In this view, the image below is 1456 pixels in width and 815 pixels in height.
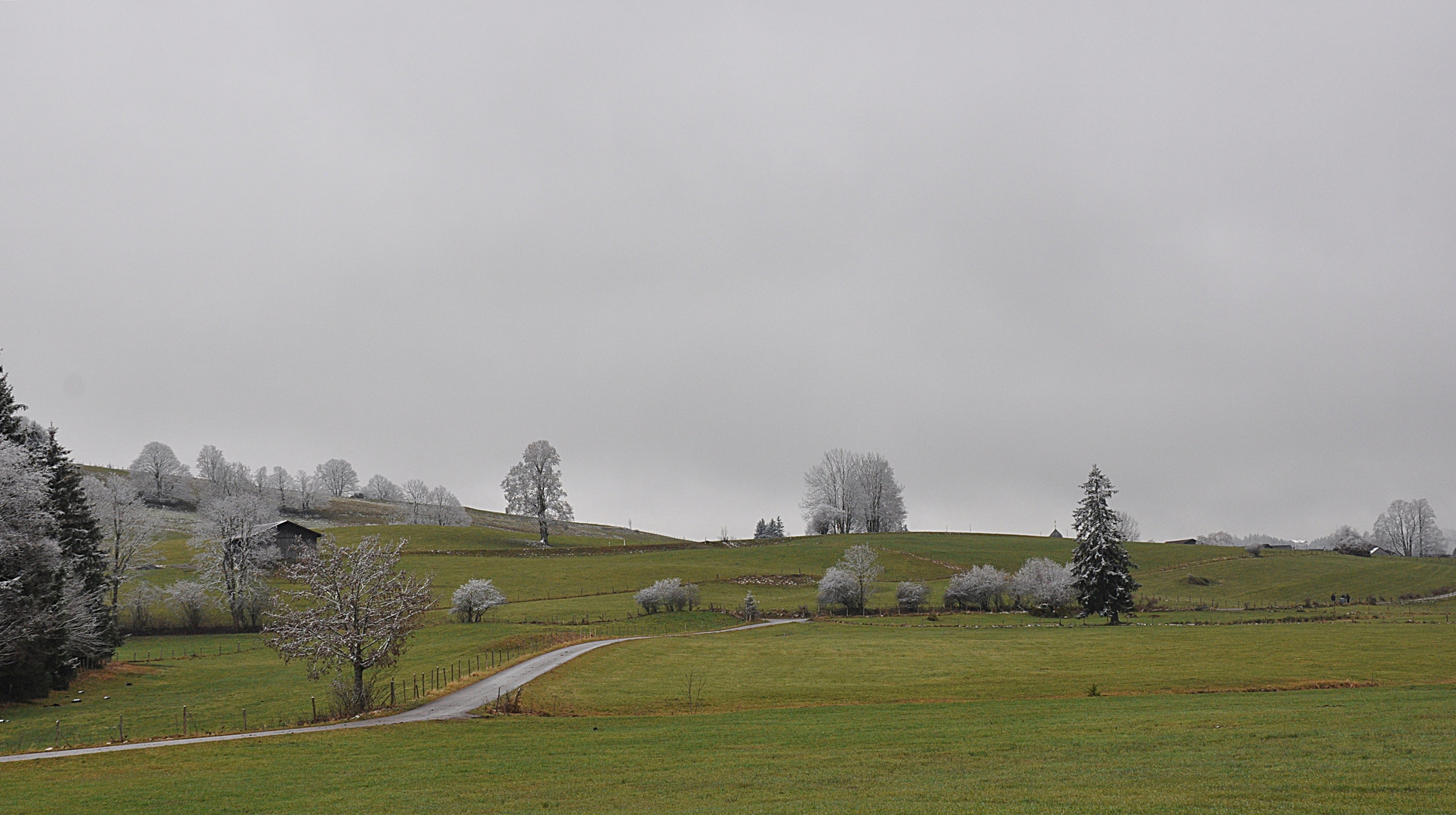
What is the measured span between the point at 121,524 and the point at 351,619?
5621 cm

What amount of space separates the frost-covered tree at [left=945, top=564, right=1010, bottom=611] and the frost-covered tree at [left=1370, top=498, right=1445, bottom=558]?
11580cm

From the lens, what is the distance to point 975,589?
81562 millimetres

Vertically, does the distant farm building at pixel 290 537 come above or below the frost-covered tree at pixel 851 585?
above

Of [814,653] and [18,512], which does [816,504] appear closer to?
[814,653]

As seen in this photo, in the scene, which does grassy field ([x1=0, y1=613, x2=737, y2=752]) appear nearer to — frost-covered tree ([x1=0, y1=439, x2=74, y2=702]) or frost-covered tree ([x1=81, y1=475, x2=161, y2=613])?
frost-covered tree ([x1=0, y1=439, x2=74, y2=702])

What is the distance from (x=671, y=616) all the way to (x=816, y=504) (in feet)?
264

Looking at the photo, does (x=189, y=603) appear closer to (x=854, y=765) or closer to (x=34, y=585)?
(x=34, y=585)

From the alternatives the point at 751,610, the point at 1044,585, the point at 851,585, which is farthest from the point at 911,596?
the point at 751,610

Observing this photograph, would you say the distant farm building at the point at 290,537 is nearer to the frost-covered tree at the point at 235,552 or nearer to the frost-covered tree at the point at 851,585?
the frost-covered tree at the point at 235,552

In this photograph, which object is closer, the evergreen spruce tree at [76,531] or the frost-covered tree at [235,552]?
the evergreen spruce tree at [76,531]

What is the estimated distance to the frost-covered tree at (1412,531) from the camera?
500ft

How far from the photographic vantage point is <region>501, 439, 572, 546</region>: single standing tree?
122562mm

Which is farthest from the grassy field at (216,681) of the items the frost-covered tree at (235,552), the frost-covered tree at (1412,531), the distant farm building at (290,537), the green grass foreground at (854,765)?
the frost-covered tree at (1412,531)

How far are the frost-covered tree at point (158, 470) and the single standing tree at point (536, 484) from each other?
7457cm
